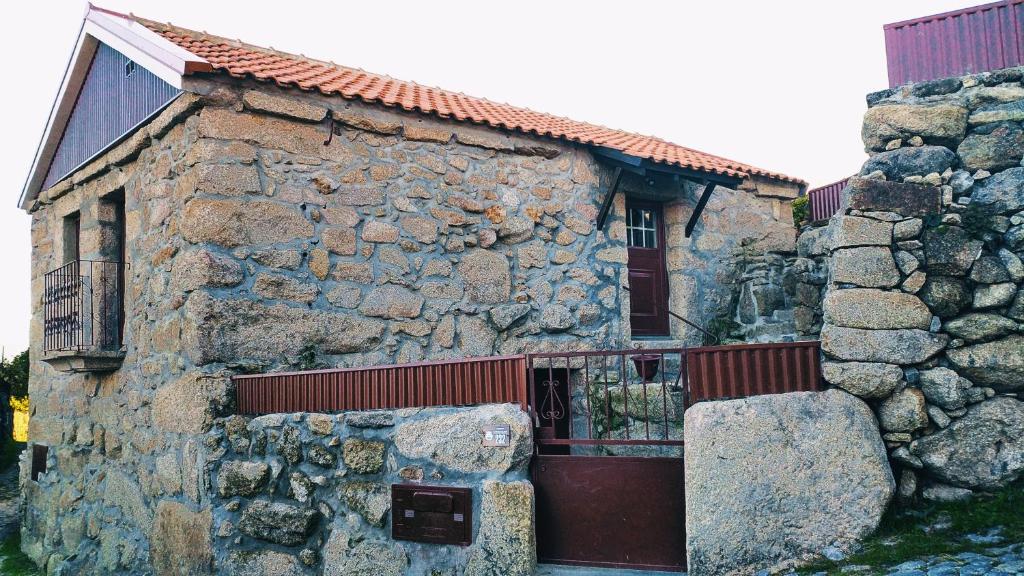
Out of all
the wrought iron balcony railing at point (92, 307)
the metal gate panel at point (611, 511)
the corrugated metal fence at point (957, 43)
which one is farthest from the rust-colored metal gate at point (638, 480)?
the wrought iron balcony railing at point (92, 307)

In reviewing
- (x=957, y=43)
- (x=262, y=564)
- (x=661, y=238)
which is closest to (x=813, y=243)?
(x=661, y=238)

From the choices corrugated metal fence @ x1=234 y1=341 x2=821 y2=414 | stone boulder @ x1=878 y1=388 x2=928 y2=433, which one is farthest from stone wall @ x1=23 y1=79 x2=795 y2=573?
stone boulder @ x1=878 y1=388 x2=928 y2=433

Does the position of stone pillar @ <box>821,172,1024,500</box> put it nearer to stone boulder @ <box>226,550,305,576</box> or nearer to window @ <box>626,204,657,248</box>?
stone boulder @ <box>226,550,305,576</box>

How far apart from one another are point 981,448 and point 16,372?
36.0 feet

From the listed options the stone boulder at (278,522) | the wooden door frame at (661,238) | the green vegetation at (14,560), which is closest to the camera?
the stone boulder at (278,522)

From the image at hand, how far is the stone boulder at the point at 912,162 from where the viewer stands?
4168 millimetres

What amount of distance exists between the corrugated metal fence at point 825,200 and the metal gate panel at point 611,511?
9930mm

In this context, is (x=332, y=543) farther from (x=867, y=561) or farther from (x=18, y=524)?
(x=18, y=524)

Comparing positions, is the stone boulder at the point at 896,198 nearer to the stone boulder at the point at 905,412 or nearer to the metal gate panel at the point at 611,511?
the stone boulder at the point at 905,412

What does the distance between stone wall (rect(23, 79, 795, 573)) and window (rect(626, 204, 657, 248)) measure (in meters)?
0.33

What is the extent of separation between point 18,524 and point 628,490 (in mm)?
8038

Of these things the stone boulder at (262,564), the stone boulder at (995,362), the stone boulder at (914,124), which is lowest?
the stone boulder at (262,564)

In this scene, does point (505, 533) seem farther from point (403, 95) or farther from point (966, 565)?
point (403, 95)

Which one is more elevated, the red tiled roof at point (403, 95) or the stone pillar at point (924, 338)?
the red tiled roof at point (403, 95)
